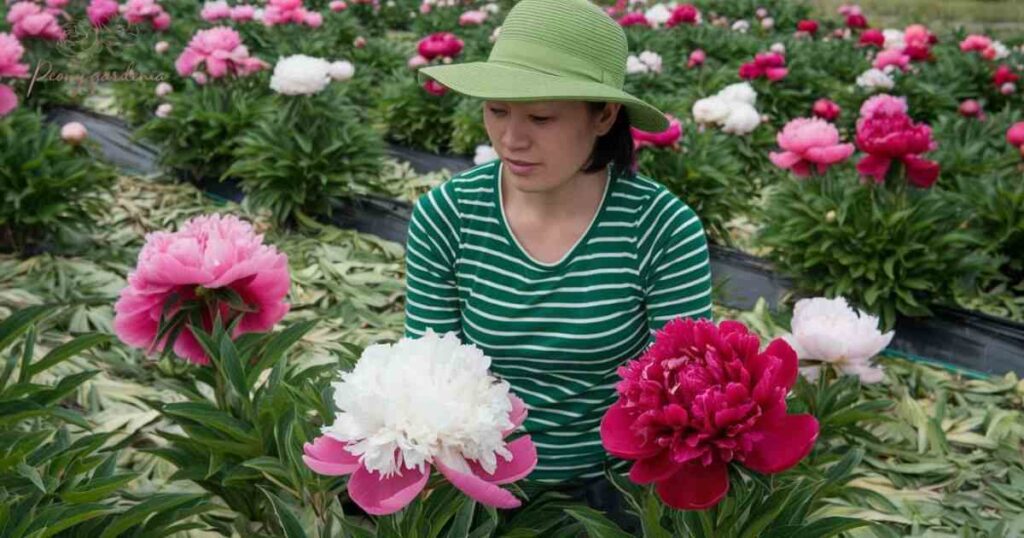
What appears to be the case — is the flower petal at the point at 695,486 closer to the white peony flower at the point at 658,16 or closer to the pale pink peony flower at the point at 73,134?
the pale pink peony flower at the point at 73,134

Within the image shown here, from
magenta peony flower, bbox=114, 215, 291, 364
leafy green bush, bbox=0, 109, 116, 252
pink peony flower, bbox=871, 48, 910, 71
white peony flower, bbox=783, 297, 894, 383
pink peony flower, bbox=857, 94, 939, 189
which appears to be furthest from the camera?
pink peony flower, bbox=871, 48, 910, 71

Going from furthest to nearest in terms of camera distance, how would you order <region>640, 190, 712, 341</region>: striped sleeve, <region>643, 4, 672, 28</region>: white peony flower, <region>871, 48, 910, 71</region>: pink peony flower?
<region>643, 4, 672, 28</region>: white peony flower
<region>871, 48, 910, 71</region>: pink peony flower
<region>640, 190, 712, 341</region>: striped sleeve

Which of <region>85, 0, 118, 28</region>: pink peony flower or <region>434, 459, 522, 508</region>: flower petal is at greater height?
<region>434, 459, 522, 508</region>: flower petal

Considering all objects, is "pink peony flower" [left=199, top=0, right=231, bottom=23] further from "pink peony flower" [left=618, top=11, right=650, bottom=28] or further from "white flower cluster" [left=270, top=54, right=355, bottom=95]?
"pink peony flower" [left=618, top=11, right=650, bottom=28]

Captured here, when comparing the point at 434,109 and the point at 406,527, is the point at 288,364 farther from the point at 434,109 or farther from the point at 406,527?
the point at 434,109

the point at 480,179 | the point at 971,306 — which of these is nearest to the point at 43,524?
the point at 480,179

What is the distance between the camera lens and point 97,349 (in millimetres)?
2805

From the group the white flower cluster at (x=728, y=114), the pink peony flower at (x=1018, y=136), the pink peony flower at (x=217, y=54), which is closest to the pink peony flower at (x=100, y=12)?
the pink peony flower at (x=217, y=54)

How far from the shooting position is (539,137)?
1.56 metres

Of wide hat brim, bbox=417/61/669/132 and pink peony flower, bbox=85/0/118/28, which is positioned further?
pink peony flower, bbox=85/0/118/28

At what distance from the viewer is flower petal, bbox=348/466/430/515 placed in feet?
3.43

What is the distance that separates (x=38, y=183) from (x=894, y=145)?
9.58ft

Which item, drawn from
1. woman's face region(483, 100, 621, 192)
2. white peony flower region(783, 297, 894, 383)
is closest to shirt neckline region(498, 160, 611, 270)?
woman's face region(483, 100, 621, 192)

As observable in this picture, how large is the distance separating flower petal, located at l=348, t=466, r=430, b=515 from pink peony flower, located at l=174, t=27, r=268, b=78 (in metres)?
3.68
